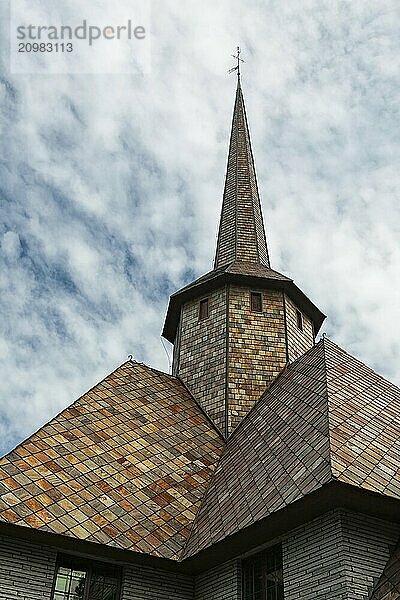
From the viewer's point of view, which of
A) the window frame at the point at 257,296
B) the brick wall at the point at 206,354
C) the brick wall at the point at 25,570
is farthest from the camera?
the window frame at the point at 257,296

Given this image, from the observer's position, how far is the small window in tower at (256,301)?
18266 mm

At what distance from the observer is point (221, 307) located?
18266 mm

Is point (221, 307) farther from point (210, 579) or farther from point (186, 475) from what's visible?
point (210, 579)

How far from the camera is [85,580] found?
11125 mm

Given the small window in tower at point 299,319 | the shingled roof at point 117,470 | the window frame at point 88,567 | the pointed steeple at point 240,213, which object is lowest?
the window frame at point 88,567

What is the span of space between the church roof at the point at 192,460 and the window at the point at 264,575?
0.73m

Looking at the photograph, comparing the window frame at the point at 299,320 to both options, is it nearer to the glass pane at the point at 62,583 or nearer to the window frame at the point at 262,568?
the window frame at the point at 262,568

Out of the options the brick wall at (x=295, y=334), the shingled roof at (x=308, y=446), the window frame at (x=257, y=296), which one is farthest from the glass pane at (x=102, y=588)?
the window frame at (x=257, y=296)

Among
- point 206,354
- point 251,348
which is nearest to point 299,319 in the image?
point 251,348

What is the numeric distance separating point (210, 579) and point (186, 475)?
2.38 metres

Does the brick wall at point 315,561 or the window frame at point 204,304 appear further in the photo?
the window frame at point 204,304

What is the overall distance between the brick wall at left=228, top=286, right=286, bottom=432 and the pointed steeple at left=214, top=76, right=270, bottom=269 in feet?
7.39

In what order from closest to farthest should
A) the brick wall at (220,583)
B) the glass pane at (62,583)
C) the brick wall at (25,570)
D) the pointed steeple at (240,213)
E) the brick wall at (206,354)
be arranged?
the brick wall at (25,570) < the glass pane at (62,583) < the brick wall at (220,583) < the brick wall at (206,354) < the pointed steeple at (240,213)

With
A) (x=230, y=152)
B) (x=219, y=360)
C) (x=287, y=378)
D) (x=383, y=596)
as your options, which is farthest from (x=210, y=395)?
(x=230, y=152)
